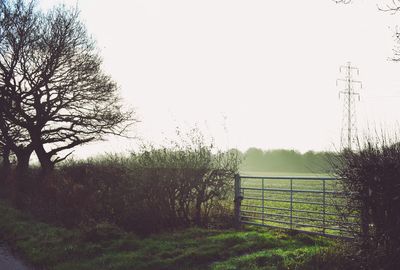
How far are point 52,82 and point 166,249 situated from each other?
60.0 feet

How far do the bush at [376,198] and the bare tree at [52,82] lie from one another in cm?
1860

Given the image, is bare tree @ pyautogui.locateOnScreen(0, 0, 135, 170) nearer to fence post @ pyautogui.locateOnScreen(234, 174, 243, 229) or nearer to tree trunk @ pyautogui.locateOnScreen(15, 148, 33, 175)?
tree trunk @ pyautogui.locateOnScreen(15, 148, 33, 175)

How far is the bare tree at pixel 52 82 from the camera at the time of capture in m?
23.6

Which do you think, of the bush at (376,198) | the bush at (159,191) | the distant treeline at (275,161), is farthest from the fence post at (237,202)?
the distant treeline at (275,161)

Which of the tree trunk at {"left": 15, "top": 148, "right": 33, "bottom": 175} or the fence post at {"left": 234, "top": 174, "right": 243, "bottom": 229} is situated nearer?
the fence post at {"left": 234, "top": 174, "right": 243, "bottom": 229}

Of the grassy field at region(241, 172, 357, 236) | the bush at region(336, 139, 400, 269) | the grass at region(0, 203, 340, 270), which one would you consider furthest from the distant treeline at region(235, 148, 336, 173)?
the bush at region(336, 139, 400, 269)

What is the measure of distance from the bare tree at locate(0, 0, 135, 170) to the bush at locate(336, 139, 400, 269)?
18597mm

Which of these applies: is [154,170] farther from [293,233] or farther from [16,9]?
[16,9]

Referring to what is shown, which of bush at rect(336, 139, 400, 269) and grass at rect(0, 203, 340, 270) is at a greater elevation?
bush at rect(336, 139, 400, 269)

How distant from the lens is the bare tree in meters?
23.6

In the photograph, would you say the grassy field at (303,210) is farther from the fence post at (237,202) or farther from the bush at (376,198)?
the bush at (376,198)

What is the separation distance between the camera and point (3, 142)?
2845cm

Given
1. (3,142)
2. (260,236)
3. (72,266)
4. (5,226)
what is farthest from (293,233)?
(3,142)

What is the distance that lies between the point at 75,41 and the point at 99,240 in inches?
663
